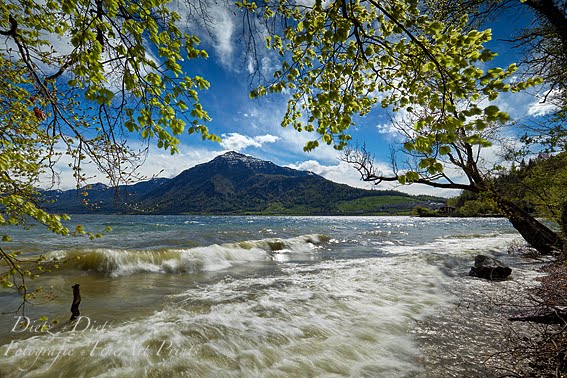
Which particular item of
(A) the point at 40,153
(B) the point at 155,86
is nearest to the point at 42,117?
(B) the point at 155,86

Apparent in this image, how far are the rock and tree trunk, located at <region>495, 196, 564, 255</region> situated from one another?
A: 6.84 ft

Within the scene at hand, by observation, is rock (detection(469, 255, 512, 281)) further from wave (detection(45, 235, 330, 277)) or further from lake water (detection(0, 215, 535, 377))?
wave (detection(45, 235, 330, 277))

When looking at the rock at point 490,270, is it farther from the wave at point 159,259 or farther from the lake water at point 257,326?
the wave at point 159,259

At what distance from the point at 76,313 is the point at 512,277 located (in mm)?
18965

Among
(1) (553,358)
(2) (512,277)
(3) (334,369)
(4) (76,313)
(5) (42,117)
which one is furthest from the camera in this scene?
(2) (512,277)

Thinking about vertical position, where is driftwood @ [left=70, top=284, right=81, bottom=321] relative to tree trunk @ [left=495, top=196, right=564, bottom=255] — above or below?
below

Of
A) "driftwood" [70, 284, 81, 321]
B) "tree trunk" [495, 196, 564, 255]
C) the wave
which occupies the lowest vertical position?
the wave

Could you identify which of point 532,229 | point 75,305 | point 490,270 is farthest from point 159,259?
point 532,229

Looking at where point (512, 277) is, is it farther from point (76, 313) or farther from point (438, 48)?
point (76, 313)

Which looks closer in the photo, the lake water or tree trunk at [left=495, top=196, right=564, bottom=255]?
the lake water

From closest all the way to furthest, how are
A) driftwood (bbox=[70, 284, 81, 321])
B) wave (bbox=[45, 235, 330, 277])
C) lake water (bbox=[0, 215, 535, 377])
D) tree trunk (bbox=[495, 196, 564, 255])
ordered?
lake water (bbox=[0, 215, 535, 377]) → driftwood (bbox=[70, 284, 81, 321]) → tree trunk (bbox=[495, 196, 564, 255]) → wave (bbox=[45, 235, 330, 277])

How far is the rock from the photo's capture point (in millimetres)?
13484

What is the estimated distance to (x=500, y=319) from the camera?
7816mm

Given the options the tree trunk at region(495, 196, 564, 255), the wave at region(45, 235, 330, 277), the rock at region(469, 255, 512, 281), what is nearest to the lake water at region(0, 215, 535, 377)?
the wave at region(45, 235, 330, 277)
